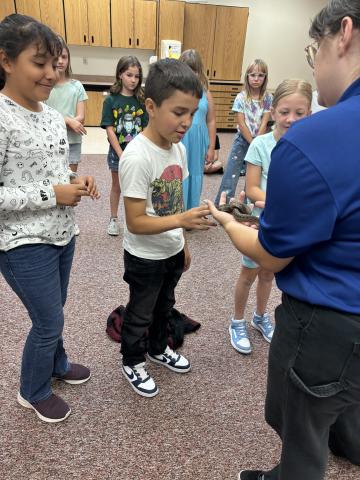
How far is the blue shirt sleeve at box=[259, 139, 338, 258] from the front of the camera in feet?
2.19

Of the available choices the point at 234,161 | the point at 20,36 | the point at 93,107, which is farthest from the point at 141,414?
the point at 93,107

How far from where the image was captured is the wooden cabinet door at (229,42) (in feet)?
23.7

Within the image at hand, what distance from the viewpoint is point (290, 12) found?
7883 mm

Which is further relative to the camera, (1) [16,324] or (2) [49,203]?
(1) [16,324]

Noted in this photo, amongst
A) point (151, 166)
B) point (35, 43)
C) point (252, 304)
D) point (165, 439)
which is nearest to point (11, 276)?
point (151, 166)

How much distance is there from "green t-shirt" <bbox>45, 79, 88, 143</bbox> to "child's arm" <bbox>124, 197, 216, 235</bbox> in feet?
5.81

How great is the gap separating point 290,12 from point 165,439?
29.1 feet

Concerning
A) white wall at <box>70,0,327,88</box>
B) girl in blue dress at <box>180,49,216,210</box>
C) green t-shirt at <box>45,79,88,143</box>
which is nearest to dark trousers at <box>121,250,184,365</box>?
girl in blue dress at <box>180,49,216,210</box>

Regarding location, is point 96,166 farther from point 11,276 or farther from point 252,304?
point 11,276

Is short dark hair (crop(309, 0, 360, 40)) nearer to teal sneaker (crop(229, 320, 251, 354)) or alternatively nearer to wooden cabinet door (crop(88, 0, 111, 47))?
teal sneaker (crop(229, 320, 251, 354))

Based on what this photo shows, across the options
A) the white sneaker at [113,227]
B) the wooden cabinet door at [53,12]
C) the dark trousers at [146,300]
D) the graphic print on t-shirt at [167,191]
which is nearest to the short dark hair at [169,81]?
the graphic print on t-shirt at [167,191]

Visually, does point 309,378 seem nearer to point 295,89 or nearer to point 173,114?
point 173,114

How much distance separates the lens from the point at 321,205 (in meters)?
0.67

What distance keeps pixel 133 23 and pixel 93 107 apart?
176 centimetres
